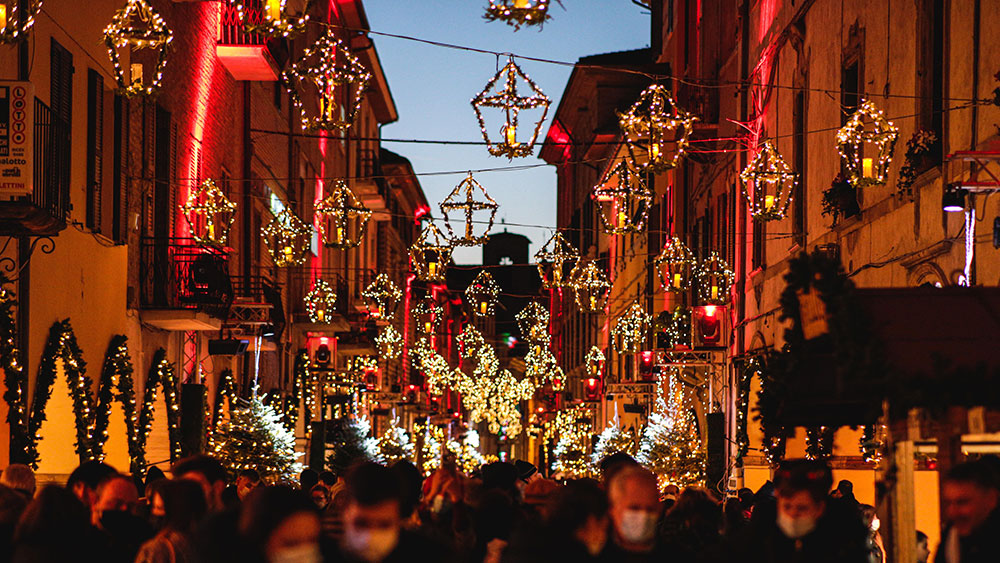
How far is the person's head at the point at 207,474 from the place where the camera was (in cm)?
854

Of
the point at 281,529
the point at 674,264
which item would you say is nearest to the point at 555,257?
the point at 674,264

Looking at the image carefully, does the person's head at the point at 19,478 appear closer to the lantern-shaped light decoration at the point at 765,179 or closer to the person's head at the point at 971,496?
the person's head at the point at 971,496

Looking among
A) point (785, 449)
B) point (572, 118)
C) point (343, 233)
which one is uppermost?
point (572, 118)

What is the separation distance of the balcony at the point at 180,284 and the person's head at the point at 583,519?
15.4 meters

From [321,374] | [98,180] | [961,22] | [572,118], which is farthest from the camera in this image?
[572,118]

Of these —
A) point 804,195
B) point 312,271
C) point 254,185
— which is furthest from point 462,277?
point 804,195

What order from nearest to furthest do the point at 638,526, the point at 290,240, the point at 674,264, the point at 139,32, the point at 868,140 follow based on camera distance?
the point at 638,526 < the point at 139,32 < the point at 868,140 < the point at 290,240 < the point at 674,264

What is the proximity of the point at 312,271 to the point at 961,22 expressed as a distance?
87.0 ft

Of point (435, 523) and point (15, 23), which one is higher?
point (15, 23)

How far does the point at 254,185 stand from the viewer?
1194 inches

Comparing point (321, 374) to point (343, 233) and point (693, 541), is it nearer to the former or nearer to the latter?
point (343, 233)

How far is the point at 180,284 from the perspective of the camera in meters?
22.0

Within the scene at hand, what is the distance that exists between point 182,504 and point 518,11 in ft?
15.0

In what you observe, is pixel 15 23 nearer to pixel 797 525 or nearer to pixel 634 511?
pixel 634 511
